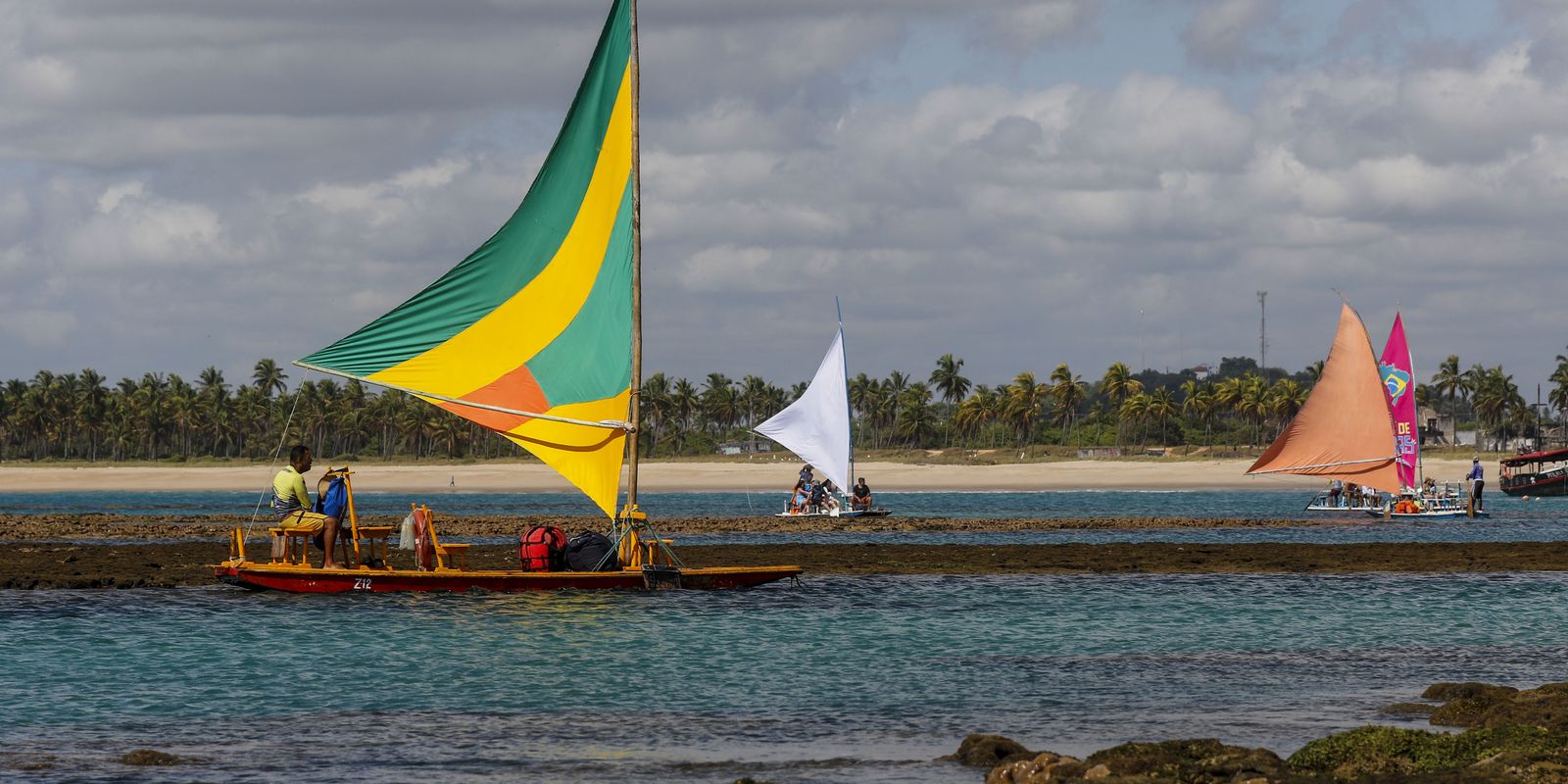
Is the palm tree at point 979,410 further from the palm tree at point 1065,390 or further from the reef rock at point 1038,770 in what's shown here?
the reef rock at point 1038,770

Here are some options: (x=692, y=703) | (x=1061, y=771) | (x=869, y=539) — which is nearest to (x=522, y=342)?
(x=692, y=703)

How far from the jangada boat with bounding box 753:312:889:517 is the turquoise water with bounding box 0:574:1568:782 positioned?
29.2 metres

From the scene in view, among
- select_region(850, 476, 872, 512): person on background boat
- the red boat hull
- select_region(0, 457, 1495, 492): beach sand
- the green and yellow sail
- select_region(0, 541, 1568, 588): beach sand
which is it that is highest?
the green and yellow sail

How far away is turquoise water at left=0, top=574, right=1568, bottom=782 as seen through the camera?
671 inches

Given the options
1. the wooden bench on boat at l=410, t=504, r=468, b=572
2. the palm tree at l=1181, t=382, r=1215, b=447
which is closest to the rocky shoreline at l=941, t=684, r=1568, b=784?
the wooden bench on boat at l=410, t=504, r=468, b=572

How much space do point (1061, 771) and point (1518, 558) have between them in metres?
32.1

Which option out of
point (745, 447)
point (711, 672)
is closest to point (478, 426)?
point (745, 447)

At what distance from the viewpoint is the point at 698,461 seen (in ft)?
513

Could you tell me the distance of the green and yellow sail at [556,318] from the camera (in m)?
27.5

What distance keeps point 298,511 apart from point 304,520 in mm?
198

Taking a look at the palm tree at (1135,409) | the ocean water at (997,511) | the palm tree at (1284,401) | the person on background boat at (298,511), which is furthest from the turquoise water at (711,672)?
the palm tree at (1135,409)

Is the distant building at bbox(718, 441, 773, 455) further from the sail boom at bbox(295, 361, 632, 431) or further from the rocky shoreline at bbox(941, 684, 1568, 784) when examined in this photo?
the rocky shoreline at bbox(941, 684, 1568, 784)

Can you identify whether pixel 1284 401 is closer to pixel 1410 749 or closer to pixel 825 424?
pixel 825 424

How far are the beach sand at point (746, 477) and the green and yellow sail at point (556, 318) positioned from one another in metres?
83.5
